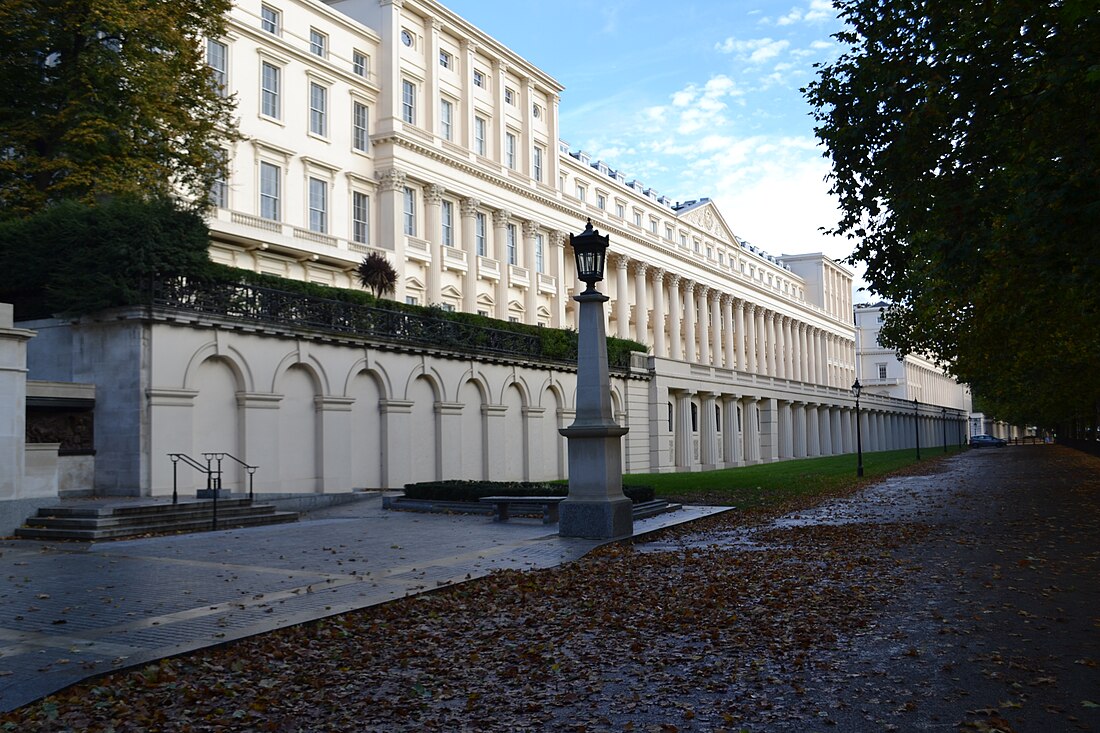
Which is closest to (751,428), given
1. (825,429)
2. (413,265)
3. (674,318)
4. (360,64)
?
(674,318)

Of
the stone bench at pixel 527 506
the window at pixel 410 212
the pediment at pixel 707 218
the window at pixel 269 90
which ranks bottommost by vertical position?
the stone bench at pixel 527 506

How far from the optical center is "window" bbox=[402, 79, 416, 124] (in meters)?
48.4

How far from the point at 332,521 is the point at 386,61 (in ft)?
107

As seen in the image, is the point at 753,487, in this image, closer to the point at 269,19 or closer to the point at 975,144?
the point at 975,144

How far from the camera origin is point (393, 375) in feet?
103

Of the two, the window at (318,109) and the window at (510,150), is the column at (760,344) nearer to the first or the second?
the window at (510,150)

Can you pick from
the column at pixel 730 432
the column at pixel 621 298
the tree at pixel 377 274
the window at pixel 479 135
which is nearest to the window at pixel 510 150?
the window at pixel 479 135

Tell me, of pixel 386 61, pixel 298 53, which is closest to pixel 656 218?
pixel 386 61

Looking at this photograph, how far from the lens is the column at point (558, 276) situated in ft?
192

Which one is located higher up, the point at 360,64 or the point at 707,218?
the point at 707,218

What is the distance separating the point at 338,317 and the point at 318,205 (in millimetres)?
15535

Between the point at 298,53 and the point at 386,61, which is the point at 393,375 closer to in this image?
the point at 298,53

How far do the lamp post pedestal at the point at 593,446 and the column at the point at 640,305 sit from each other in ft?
179

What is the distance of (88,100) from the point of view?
24.3 metres
